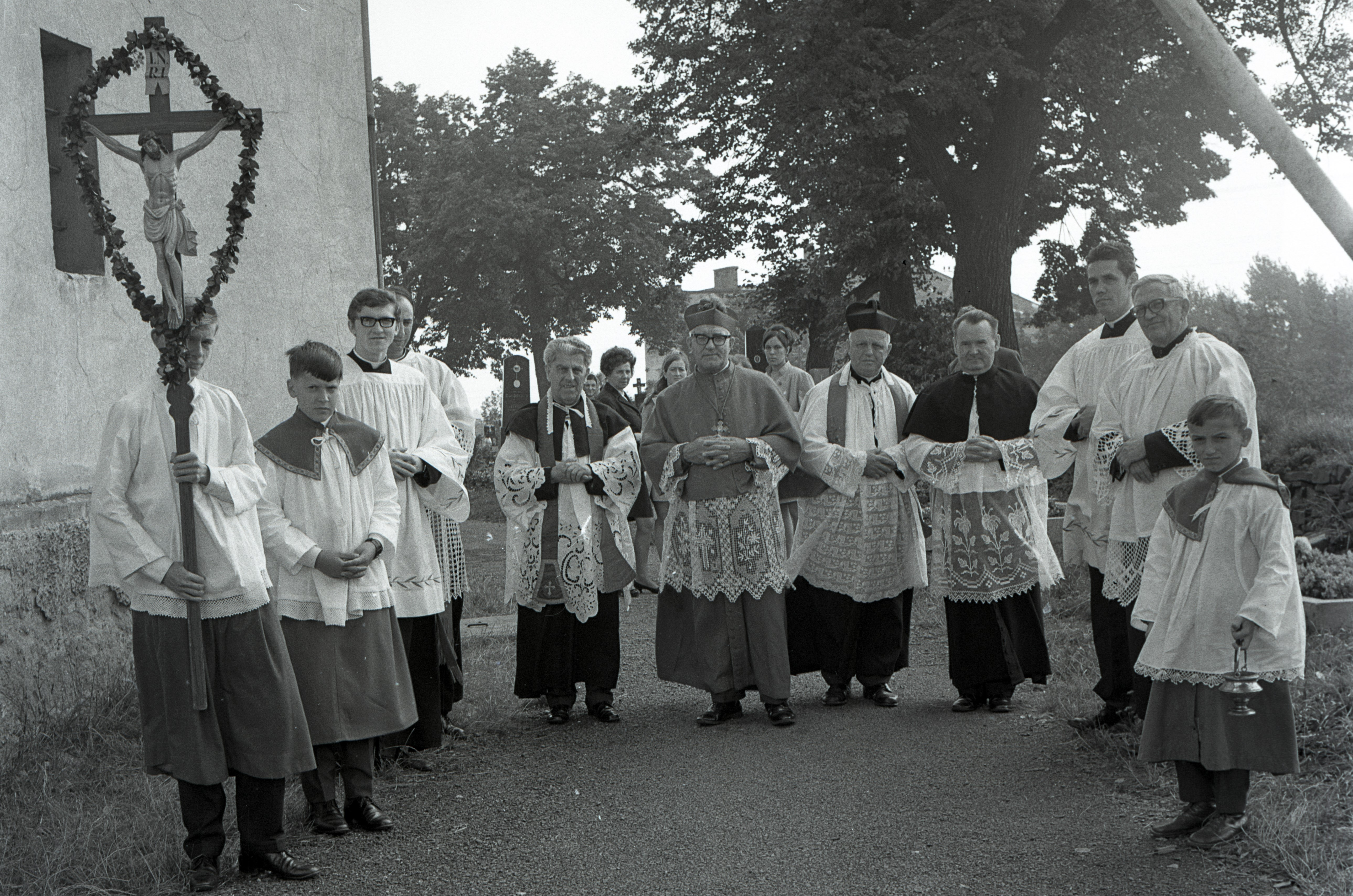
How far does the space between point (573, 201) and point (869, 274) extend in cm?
1898

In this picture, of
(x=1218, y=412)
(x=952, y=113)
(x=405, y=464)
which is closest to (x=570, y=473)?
(x=405, y=464)

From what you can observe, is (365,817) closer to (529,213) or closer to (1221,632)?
(1221,632)

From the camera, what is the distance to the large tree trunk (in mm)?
18859

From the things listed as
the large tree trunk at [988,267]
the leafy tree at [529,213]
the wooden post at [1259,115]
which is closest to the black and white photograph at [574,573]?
the wooden post at [1259,115]

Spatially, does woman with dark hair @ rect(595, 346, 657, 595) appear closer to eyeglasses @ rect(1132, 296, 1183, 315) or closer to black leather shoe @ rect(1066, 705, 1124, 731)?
black leather shoe @ rect(1066, 705, 1124, 731)

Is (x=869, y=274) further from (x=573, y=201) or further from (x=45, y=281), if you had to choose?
(x=573, y=201)

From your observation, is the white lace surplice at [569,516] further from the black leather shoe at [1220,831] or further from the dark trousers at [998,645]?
the black leather shoe at [1220,831]

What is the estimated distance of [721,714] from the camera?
709 cm

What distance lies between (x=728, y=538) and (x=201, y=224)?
13.2 feet

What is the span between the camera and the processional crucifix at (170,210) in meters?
4.51

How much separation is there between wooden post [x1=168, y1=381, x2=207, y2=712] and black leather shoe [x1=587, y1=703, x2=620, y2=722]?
3.04 meters

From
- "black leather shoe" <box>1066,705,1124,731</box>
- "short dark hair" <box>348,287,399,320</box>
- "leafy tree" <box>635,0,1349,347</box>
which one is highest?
"leafy tree" <box>635,0,1349,347</box>

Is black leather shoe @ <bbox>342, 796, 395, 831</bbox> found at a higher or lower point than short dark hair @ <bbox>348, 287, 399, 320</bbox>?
lower

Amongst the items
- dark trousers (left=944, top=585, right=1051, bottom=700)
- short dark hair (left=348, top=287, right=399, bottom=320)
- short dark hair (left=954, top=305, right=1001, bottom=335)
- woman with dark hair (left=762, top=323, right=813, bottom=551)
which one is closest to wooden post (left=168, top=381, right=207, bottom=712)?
short dark hair (left=348, top=287, right=399, bottom=320)
